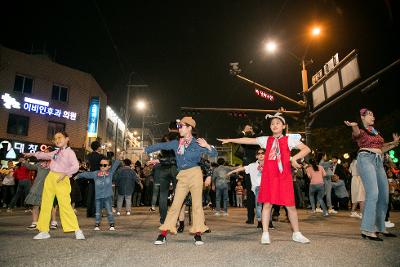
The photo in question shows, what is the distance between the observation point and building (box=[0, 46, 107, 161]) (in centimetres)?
2914

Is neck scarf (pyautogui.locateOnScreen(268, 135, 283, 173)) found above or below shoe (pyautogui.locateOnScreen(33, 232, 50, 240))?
above

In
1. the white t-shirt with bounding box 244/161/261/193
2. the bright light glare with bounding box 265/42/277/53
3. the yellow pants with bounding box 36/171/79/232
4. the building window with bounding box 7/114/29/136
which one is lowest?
the yellow pants with bounding box 36/171/79/232

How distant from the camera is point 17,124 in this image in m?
29.6

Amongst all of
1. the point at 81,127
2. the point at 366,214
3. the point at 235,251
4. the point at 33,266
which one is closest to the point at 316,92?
the point at 366,214

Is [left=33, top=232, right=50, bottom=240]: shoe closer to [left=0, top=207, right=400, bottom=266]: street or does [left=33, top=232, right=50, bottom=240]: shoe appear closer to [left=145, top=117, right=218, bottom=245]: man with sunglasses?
[left=0, top=207, right=400, bottom=266]: street

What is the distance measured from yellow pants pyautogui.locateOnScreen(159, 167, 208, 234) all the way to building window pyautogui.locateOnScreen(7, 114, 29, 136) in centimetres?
2916

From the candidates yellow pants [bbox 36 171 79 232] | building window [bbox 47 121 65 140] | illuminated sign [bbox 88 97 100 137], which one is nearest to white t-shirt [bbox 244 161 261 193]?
yellow pants [bbox 36 171 79 232]

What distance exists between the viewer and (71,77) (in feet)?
114

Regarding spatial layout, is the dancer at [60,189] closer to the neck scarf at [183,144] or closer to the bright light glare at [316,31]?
the neck scarf at [183,144]

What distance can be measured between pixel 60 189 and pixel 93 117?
31.5 meters

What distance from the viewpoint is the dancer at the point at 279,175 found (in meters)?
4.90

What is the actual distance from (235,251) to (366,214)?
2.45 m

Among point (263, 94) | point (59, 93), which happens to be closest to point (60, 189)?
point (263, 94)

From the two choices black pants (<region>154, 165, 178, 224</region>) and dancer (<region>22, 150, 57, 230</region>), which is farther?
dancer (<region>22, 150, 57, 230</region>)
